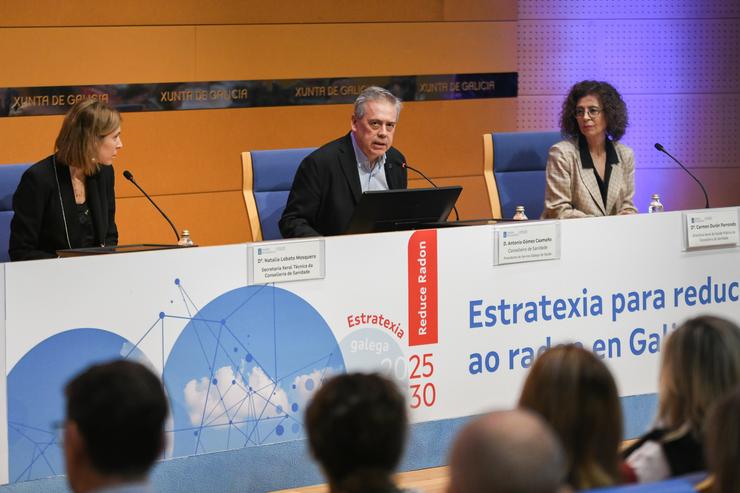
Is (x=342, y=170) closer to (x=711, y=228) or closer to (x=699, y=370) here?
(x=711, y=228)

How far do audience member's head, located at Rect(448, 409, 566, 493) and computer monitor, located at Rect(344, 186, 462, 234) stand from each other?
2.27 meters

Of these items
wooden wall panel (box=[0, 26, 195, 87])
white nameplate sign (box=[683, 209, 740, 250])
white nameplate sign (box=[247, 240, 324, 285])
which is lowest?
white nameplate sign (box=[247, 240, 324, 285])

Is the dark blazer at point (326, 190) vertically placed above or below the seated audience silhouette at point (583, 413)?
above

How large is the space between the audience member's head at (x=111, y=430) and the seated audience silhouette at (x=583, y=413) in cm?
71

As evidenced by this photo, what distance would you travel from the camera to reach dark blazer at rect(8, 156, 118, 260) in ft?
14.0

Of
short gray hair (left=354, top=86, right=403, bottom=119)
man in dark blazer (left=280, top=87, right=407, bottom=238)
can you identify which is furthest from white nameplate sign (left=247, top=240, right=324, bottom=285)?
short gray hair (left=354, top=86, right=403, bottom=119)

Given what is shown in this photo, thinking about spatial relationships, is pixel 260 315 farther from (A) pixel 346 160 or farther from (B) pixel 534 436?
(B) pixel 534 436

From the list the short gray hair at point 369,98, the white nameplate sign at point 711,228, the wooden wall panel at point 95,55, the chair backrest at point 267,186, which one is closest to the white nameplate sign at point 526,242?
the white nameplate sign at point 711,228

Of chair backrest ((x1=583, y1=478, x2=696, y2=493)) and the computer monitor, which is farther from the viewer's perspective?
the computer monitor

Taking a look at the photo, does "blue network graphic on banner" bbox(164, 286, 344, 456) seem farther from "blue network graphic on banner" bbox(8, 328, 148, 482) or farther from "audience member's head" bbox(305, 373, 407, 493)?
"audience member's head" bbox(305, 373, 407, 493)

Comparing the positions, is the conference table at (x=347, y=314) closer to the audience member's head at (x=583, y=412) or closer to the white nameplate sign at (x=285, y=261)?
the white nameplate sign at (x=285, y=261)

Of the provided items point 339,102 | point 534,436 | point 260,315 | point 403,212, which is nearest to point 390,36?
point 339,102

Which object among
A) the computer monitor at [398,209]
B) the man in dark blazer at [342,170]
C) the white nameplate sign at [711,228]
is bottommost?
the white nameplate sign at [711,228]

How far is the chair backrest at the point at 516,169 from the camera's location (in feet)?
17.8
